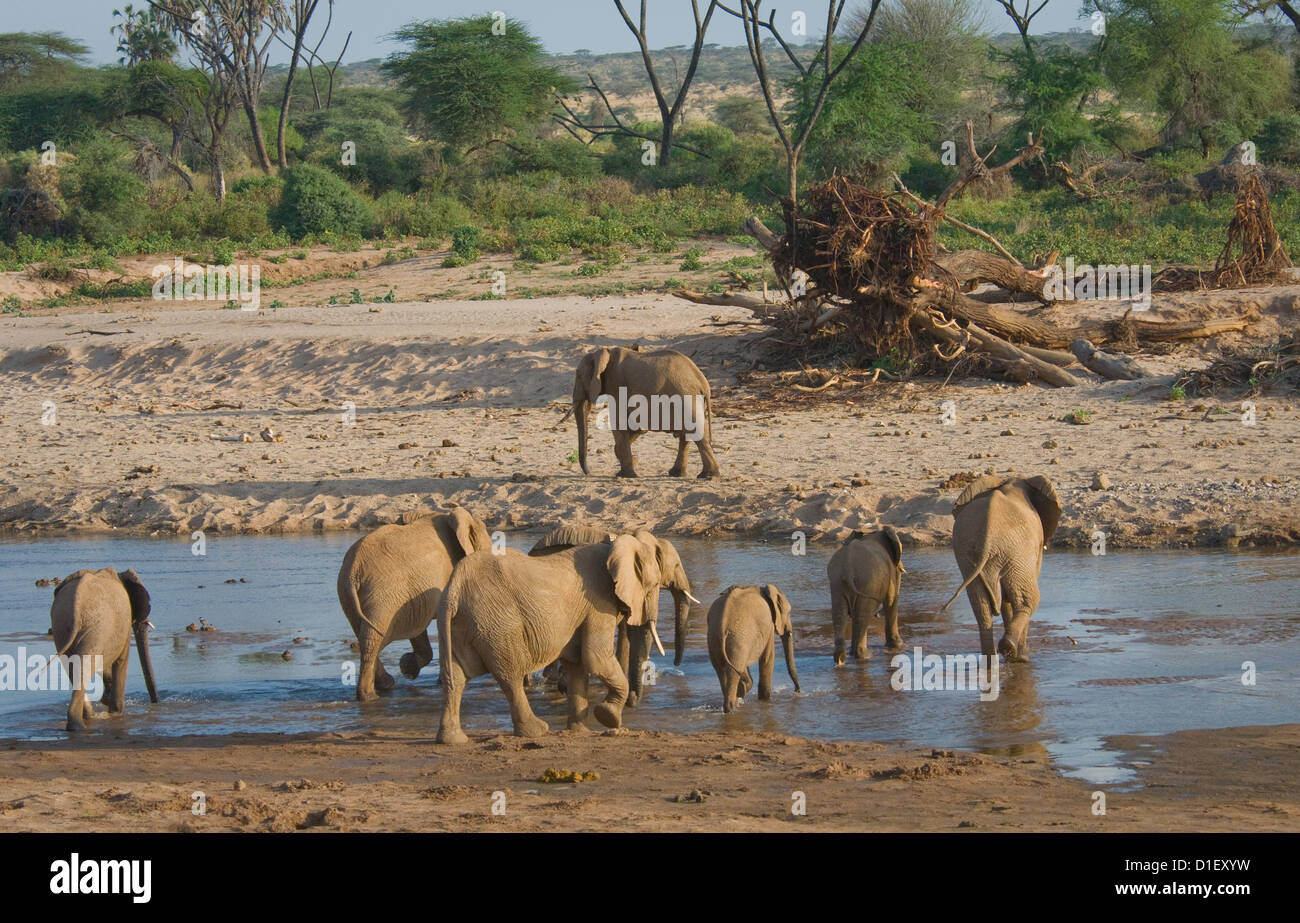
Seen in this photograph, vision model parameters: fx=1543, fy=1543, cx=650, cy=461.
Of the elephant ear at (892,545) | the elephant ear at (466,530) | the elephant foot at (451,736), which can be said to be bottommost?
the elephant foot at (451,736)

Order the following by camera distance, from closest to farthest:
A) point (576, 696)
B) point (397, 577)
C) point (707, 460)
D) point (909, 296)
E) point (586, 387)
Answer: point (576, 696) → point (397, 577) → point (707, 460) → point (586, 387) → point (909, 296)

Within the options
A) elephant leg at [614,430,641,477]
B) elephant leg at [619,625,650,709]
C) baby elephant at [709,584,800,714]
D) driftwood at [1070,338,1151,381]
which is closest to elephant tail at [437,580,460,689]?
elephant leg at [619,625,650,709]

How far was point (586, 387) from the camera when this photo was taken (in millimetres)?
13422

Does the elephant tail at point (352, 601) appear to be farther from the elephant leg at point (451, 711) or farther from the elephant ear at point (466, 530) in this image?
the elephant leg at point (451, 711)

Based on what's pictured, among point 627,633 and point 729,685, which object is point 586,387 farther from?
point 729,685

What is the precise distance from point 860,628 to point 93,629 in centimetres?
389

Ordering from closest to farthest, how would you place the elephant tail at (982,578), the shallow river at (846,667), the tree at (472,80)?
the shallow river at (846,667) < the elephant tail at (982,578) < the tree at (472,80)

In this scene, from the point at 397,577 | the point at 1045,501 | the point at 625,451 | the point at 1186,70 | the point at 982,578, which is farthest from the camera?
the point at 1186,70

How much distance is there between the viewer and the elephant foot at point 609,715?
22.5 feet

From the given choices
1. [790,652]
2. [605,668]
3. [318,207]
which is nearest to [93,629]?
[605,668]

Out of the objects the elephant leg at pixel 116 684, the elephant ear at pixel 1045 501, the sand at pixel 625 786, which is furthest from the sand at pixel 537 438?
the sand at pixel 625 786

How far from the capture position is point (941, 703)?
287 inches

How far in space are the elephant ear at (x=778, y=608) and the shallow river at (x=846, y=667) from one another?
0.37 m

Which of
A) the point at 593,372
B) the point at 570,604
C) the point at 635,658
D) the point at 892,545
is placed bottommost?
the point at 635,658
